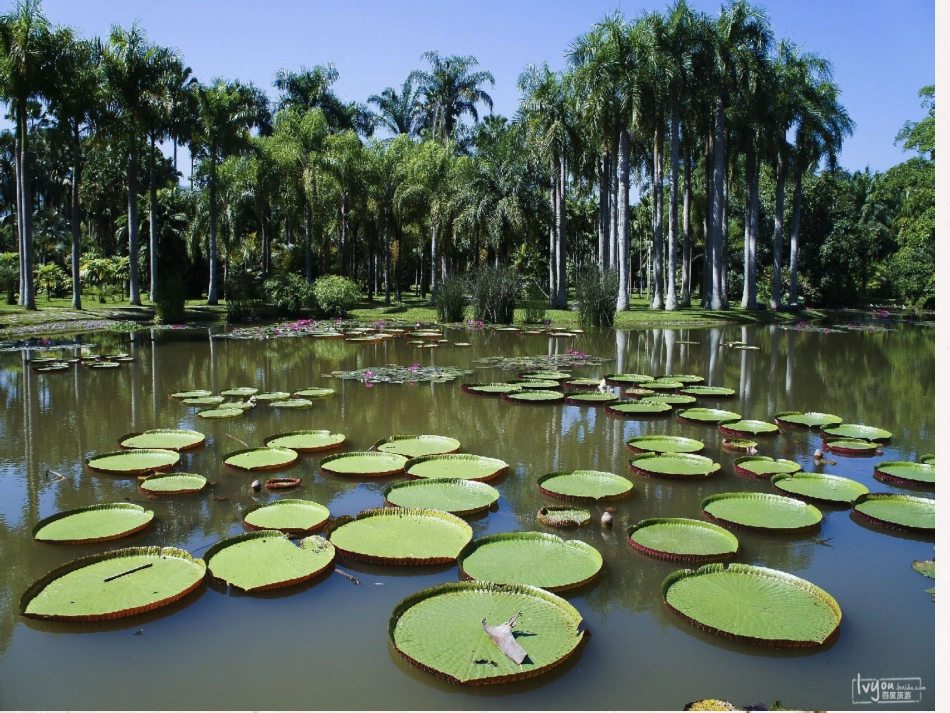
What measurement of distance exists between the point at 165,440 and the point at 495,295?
16.6 m

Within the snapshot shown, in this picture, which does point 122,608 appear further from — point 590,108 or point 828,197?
point 828,197


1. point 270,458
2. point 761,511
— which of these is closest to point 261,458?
point 270,458

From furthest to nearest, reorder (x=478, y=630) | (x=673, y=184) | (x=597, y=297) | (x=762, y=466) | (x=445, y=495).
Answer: (x=673, y=184) < (x=597, y=297) < (x=762, y=466) < (x=445, y=495) < (x=478, y=630)

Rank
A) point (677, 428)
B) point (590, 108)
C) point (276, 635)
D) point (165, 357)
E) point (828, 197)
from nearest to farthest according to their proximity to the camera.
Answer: point (276, 635) < point (677, 428) < point (165, 357) < point (590, 108) < point (828, 197)

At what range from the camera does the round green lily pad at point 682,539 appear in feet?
14.0

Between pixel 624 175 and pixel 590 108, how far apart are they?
2996 mm

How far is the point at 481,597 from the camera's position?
3666mm

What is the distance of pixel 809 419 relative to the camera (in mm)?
8250

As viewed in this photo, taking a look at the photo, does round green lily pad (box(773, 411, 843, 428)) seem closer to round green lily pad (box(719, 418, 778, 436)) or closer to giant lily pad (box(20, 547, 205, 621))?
round green lily pad (box(719, 418, 778, 436))

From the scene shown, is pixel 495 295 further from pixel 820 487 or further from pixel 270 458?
pixel 820 487

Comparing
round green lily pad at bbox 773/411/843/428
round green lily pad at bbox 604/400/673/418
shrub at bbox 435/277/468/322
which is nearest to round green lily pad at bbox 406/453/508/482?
round green lily pad at bbox 604/400/673/418

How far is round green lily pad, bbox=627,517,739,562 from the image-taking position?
4281mm

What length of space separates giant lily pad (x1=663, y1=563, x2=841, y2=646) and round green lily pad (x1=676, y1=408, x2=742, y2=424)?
4.45 m
